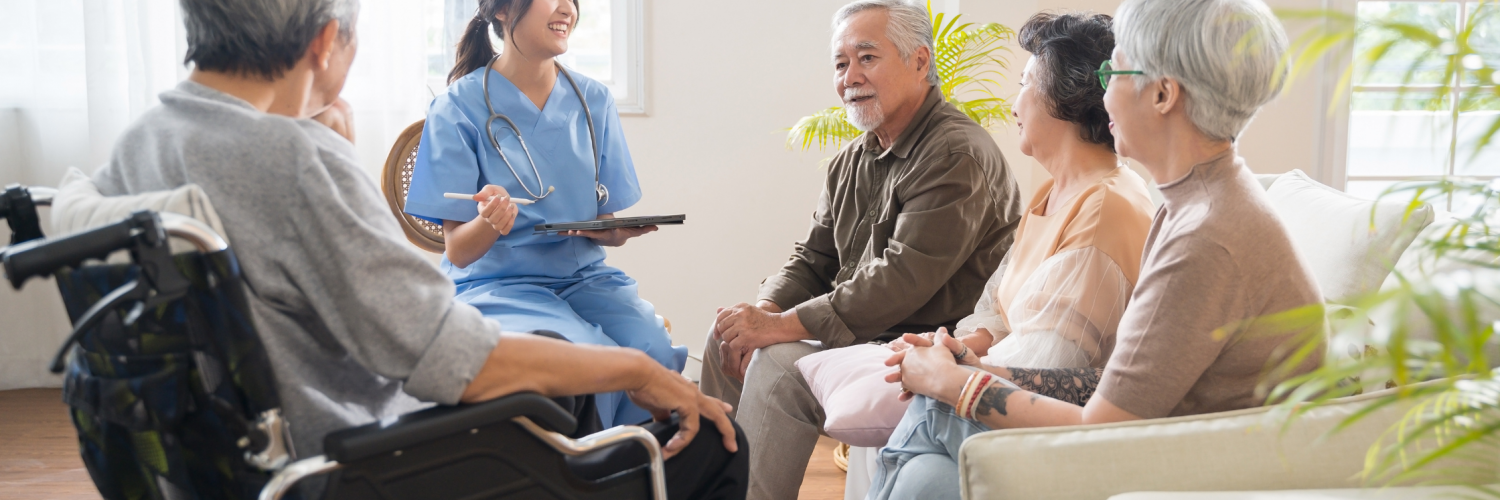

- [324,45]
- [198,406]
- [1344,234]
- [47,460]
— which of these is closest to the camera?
[198,406]

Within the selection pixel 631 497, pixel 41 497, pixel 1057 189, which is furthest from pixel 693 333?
pixel 631 497

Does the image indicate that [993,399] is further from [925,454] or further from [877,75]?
[877,75]

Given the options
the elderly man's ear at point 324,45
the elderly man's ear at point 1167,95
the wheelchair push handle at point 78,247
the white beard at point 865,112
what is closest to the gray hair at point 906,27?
the white beard at point 865,112

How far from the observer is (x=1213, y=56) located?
44.1 inches

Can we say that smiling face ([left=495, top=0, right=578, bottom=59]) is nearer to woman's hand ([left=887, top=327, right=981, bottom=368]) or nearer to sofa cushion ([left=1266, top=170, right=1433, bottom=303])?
woman's hand ([left=887, top=327, right=981, bottom=368])

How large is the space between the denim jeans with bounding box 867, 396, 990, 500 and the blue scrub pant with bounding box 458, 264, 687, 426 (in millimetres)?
671

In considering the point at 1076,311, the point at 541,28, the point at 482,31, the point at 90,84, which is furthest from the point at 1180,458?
the point at 90,84

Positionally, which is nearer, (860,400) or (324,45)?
(324,45)

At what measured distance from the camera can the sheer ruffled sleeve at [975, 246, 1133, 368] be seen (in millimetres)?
1340

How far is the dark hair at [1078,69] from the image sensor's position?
4.94 feet

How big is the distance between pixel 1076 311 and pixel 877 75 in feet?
2.82

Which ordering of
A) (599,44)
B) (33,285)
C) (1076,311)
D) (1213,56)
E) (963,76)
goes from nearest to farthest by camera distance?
1. (1213,56)
2. (1076,311)
3. (963,76)
4. (33,285)
5. (599,44)

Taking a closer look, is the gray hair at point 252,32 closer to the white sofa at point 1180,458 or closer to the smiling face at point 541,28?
the white sofa at point 1180,458

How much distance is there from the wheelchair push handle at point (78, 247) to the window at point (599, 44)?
104 inches
